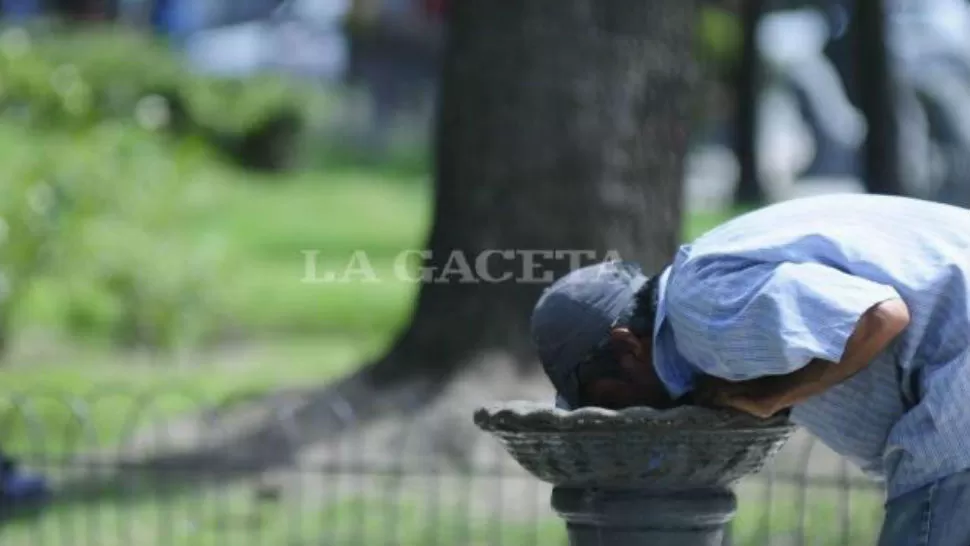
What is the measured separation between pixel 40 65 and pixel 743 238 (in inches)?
524

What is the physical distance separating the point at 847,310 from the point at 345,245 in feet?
47.3

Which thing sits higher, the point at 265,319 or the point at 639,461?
the point at 639,461

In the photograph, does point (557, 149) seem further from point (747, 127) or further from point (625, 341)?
point (747, 127)

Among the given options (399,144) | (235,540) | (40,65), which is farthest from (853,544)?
(399,144)

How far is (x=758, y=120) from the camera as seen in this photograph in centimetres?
2236

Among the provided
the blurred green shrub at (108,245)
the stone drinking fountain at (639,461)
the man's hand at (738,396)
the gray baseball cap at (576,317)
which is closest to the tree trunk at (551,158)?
the blurred green shrub at (108,245)

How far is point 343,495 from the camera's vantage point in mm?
7797

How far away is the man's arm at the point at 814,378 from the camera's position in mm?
3795

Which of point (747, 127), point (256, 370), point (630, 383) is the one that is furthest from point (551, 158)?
point (747, 127)

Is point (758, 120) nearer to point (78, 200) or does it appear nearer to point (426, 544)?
point (78, 200)

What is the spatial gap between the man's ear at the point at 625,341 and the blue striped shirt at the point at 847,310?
0.16ft

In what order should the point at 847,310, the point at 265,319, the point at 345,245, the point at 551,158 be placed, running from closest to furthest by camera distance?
the point at 847,310 → the point at 551,158 → the point at 265,319 → the point at 345,245

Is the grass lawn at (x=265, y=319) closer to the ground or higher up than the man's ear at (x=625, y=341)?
closer to the ground

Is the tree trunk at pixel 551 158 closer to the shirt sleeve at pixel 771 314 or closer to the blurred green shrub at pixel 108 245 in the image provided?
the blurred green shrub at pixel 108 245
